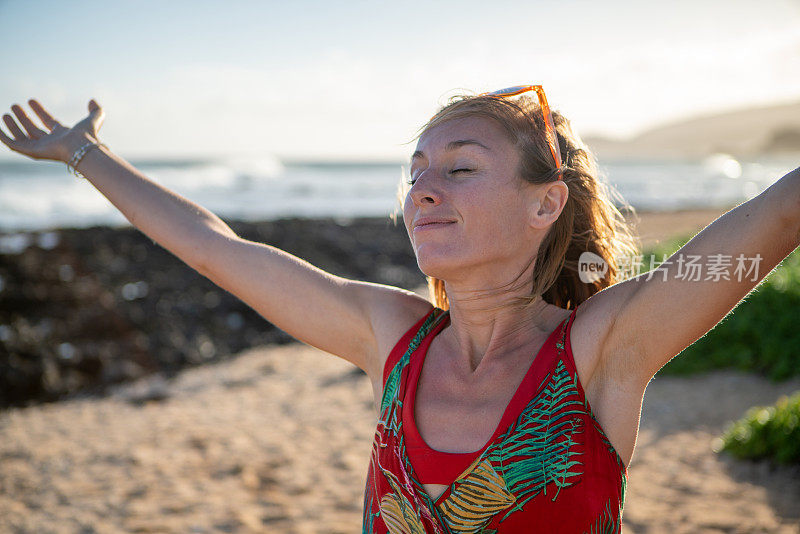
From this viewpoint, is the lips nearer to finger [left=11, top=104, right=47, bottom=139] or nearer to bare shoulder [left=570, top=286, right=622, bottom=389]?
bare shoulder [left=570, top=286, right=622, bottom=389]

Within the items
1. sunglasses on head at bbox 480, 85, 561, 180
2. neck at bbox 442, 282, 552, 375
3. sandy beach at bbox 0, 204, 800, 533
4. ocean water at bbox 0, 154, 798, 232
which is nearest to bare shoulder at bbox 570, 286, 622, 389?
neck at bbox 442, 282, 552, 375

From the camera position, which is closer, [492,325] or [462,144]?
[462,144]

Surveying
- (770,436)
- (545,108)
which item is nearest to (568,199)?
(545,108)

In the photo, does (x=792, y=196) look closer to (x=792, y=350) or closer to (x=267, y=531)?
(x=267, y=531)

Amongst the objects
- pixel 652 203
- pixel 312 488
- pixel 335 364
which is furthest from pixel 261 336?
pixel 652 203

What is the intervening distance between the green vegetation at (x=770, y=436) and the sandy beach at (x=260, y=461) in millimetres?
111

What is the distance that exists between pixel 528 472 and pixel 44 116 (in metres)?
2.14

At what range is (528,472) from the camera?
58.9 inches

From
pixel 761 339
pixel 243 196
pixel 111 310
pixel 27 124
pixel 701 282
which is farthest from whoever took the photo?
pixel 243 196

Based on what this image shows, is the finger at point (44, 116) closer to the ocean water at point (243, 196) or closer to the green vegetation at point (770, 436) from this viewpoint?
the green vegetation at point (770, 436)

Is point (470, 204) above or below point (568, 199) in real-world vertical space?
below

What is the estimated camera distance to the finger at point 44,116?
7.79 ft

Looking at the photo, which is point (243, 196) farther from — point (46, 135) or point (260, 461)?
point (46, 135)

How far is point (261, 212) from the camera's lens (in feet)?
73.7
